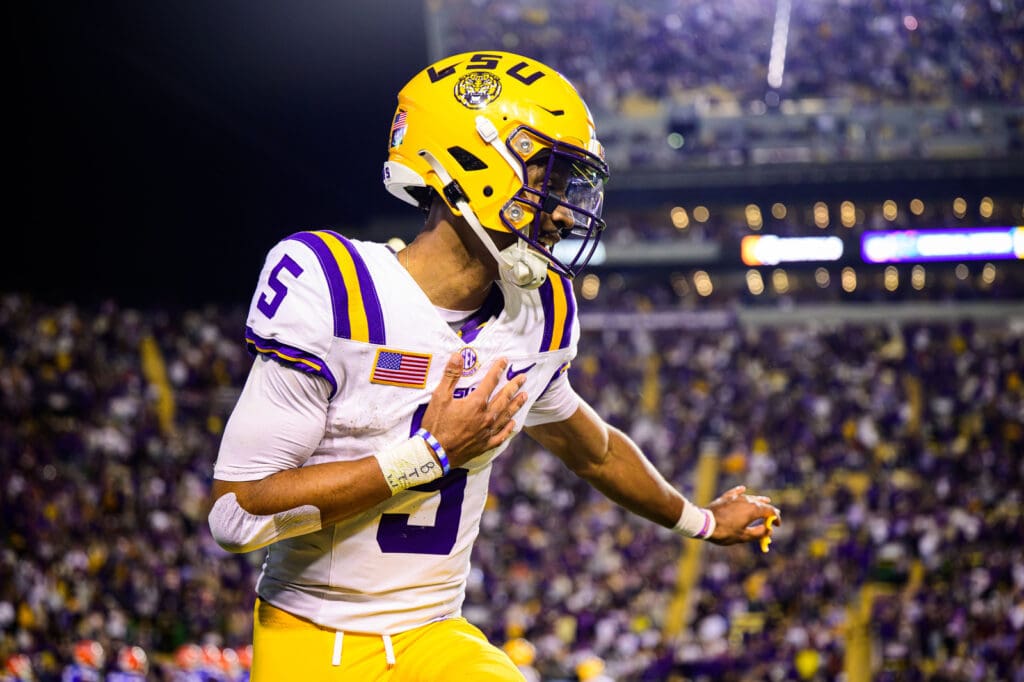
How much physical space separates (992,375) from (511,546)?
11.0 m

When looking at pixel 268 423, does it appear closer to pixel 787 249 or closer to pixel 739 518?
pixel 739 518

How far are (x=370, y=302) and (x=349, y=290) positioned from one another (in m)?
0.06

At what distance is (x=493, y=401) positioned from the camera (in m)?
2.41

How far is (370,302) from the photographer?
7.83ft

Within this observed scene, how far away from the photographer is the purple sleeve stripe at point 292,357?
90.1 inches

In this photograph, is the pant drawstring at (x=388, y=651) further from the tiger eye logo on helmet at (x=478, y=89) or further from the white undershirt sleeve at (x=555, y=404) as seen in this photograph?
the tiger eye logo on helmet at (x=478, y=89)

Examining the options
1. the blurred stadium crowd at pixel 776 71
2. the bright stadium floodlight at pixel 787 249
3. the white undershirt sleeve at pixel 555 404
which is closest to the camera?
the white undershirt sleeve at pixel 555 404

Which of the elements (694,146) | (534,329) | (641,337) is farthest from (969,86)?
(534,329)

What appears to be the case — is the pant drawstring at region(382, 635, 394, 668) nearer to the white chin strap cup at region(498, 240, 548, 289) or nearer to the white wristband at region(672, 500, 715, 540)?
the white chin strap cup at region(498, 240, 548, 289)

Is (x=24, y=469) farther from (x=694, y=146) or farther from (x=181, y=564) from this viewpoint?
(x=694, y=146)

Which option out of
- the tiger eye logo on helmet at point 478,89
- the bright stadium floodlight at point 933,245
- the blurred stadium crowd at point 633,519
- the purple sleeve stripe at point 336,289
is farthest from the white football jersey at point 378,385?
the bright stadium floodlight at point 933,245

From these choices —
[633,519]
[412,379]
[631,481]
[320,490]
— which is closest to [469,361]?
[412,379]

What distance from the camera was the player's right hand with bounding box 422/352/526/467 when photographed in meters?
2.34

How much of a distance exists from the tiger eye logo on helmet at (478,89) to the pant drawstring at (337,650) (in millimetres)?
1304
